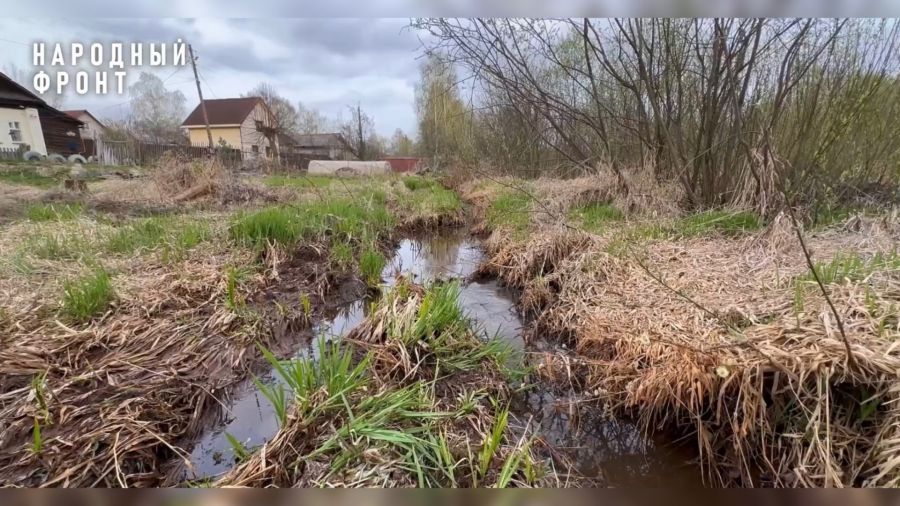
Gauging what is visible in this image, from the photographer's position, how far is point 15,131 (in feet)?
5.14

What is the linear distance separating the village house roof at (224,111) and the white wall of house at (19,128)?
715 millimetres

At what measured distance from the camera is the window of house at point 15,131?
1503 mm

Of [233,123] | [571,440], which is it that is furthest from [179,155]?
[571,440]

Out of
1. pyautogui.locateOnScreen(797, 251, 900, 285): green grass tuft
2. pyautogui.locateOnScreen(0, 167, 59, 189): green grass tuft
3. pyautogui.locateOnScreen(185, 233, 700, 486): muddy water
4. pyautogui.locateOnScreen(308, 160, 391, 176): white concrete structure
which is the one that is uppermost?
pyautogui.locateOnScreen(308, 160, 391, 176): white concrete structure

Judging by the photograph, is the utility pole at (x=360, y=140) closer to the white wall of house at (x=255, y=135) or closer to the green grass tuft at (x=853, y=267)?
the white wall of house at (x=255, y=135)

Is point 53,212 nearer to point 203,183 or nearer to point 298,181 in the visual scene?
point 203,183

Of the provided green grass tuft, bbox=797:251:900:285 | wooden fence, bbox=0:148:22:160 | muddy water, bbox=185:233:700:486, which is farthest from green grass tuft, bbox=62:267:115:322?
green grass tuft, bbox=797:251:900:285

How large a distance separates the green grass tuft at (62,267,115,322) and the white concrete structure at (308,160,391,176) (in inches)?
186

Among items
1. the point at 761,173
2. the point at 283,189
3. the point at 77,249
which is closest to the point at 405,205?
the point at 283,189

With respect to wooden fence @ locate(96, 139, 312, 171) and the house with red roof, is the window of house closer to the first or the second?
wooden fence @ locate(96, 139, 312, 171)

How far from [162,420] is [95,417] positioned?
0.23 m

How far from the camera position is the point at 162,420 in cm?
163

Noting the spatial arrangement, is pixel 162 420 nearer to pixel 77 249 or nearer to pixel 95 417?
pixel 95 417

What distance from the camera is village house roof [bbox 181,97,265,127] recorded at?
2.26 m
